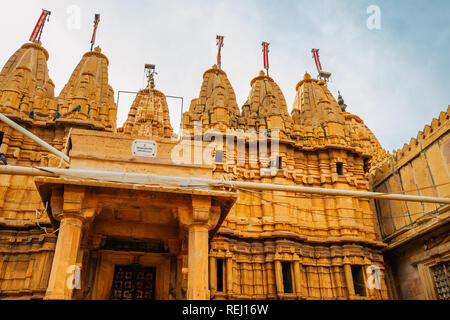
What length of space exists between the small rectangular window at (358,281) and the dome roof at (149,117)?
19071 mm

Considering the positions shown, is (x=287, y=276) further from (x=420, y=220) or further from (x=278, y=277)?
(x=420, y=220)

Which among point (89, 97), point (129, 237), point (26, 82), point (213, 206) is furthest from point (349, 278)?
point (26, 82)

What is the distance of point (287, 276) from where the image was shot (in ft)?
55.4

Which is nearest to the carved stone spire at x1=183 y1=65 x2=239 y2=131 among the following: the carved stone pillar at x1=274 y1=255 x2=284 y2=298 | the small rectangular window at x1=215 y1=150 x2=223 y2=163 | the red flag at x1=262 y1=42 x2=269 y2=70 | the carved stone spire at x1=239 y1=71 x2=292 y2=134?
the carved stone spire at x1=239 y1=71 x2=292 y2=134

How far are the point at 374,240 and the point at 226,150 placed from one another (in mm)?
7978

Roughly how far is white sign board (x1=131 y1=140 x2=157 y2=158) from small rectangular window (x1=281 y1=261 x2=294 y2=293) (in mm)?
8522

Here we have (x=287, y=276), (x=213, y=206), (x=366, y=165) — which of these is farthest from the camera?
(x=366, y=165)

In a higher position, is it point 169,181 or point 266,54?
point 266,54

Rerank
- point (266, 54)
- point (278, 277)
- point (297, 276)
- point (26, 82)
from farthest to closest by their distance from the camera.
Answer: point (266, 54)
point (26, 82)
point (297, 276)
point (278, 277)

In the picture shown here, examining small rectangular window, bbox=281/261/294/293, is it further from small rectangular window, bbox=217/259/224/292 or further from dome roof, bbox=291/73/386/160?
dome roof, bbox=291/73/386/160

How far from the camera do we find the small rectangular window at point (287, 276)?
16.6 metres

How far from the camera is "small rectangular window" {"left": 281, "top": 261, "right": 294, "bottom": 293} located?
16553mm

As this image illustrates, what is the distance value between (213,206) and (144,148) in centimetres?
261
